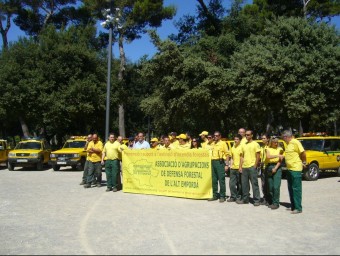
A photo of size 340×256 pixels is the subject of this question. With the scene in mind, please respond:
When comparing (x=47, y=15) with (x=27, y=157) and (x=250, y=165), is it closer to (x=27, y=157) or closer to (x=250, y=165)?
(x=27, y=157)

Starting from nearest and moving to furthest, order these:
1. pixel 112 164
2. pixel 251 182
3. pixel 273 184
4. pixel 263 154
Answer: pixel 273 184 < pixel 251 182 < pixel 263 154 < pixel 112 164

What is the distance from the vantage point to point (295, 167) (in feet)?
31.6

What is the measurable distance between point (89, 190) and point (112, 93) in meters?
21.5

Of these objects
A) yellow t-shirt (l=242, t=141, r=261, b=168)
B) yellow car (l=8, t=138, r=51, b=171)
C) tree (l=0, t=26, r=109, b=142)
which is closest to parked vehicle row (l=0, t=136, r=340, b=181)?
yellow car (l=8, t=138, r=51, b=171)

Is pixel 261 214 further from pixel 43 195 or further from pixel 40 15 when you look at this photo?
pixel 40 15

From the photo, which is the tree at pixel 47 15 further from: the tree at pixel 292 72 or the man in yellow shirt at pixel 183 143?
the man in yellow shirt at pixel 183 143

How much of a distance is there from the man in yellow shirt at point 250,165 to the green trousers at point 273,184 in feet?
1.09

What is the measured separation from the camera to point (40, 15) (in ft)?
138

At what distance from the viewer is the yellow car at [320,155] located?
56.8 feet

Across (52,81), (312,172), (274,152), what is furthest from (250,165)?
(52,81)

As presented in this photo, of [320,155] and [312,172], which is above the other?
A: [320,155]

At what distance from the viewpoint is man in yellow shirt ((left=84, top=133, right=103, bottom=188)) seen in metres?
14.4

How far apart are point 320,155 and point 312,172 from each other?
86 cm

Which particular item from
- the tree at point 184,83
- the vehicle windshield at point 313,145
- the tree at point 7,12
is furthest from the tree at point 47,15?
the vehicle windshield at point 313,145
